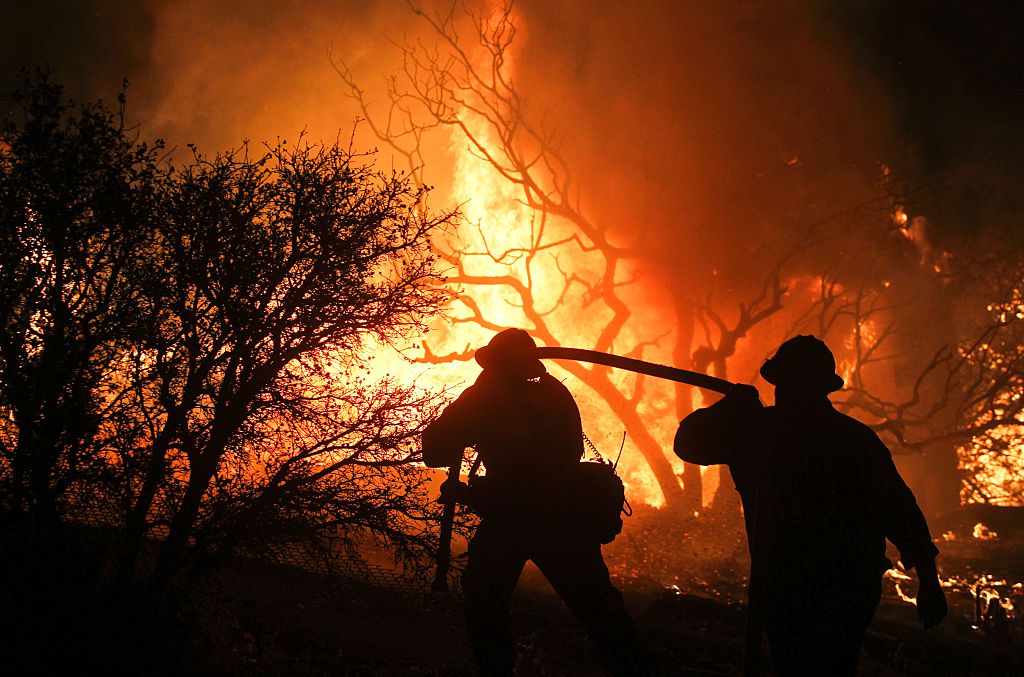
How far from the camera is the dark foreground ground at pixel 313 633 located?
5.41 meters

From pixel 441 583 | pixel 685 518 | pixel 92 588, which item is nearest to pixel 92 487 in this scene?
pixel 92 588

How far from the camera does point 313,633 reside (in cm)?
713

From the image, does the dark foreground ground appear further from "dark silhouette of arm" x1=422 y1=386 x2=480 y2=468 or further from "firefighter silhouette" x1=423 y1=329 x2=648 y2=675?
"dark silhouette of arm" x1=422 y1=386 x2=480 y2=468

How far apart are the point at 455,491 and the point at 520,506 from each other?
1.67 feet

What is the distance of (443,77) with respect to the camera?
2091 centimetres

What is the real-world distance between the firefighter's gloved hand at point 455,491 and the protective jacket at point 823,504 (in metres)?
1.87

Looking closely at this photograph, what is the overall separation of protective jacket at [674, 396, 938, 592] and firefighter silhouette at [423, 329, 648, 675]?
3.43 feet

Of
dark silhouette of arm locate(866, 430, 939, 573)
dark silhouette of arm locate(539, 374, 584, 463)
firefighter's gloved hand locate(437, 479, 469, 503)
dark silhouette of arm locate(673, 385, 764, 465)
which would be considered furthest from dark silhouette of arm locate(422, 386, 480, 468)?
dark silhouette of arm locate(866, 430, 939, 573)

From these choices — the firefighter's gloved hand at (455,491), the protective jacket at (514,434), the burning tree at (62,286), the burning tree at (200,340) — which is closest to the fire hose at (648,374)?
the firefighter's gloved hand at (455,491)

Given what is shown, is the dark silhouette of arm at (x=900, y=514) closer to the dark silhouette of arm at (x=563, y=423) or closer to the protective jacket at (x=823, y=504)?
the protective jacket at (x=823, y=504)

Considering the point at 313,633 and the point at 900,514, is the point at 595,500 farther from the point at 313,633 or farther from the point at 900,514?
the point at 313,633

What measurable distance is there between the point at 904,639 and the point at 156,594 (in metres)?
10.3

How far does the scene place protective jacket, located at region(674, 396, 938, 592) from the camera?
3346 millimetres

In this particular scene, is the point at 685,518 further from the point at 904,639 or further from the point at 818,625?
the point at 818,625
